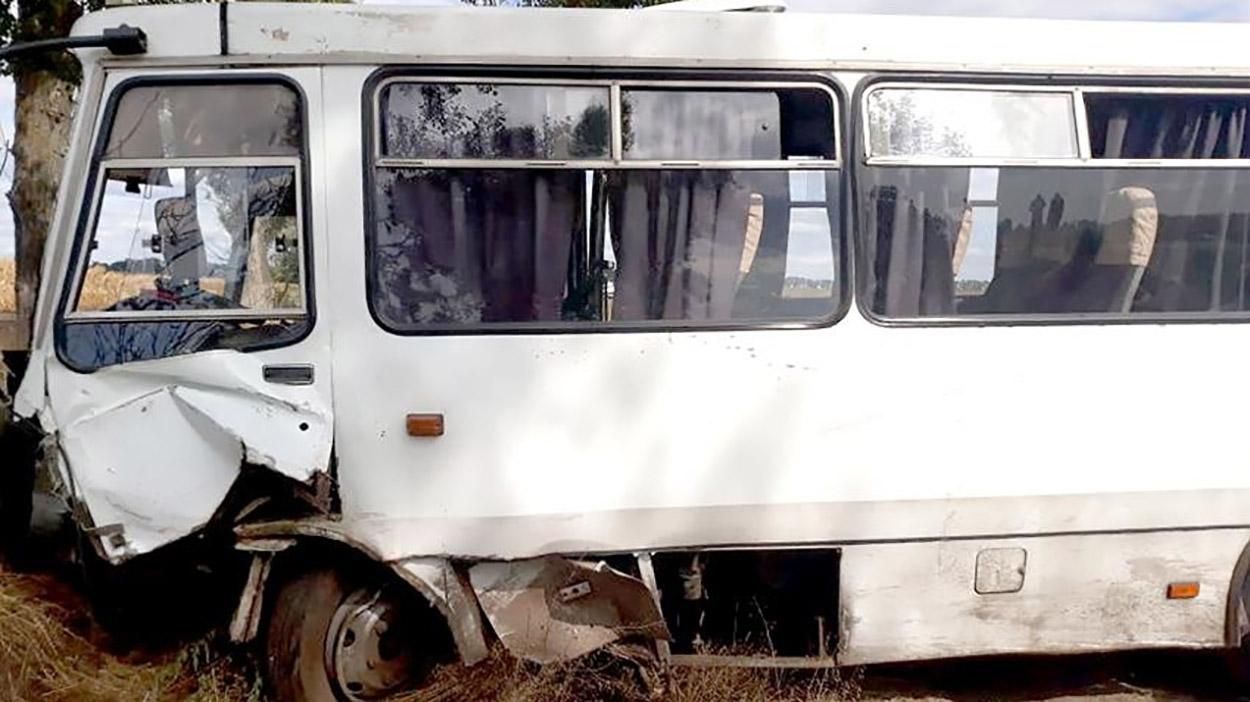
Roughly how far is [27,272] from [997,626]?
705 cm

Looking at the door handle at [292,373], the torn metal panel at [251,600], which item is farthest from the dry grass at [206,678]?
the door handle at [292,373]

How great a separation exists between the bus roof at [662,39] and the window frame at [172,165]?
0.07m

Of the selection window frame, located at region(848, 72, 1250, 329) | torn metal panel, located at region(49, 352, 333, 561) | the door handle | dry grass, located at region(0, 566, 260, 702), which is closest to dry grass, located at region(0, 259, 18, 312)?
dry grass, located at region(0, 566, 260, 702)

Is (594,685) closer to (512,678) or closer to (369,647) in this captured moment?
(512,678)

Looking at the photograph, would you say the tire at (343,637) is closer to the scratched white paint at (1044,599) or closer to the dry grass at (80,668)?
the dry grass at (80,668)

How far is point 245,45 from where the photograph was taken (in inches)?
156

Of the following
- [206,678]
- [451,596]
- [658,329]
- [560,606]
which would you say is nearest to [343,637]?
[451,596]

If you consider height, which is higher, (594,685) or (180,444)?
(180,444)

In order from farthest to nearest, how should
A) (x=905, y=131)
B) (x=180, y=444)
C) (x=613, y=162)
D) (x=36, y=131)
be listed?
(x=36, y=131)
(x=905, y=131)
(x=613, y=162)
(x=180, y=444)

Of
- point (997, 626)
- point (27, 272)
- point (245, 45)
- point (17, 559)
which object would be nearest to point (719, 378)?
point (997, 626)

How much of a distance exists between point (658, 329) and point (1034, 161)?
1.65 m

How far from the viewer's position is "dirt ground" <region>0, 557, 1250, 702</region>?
4266 mm

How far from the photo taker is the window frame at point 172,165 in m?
3.97

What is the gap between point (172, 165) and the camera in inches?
156
